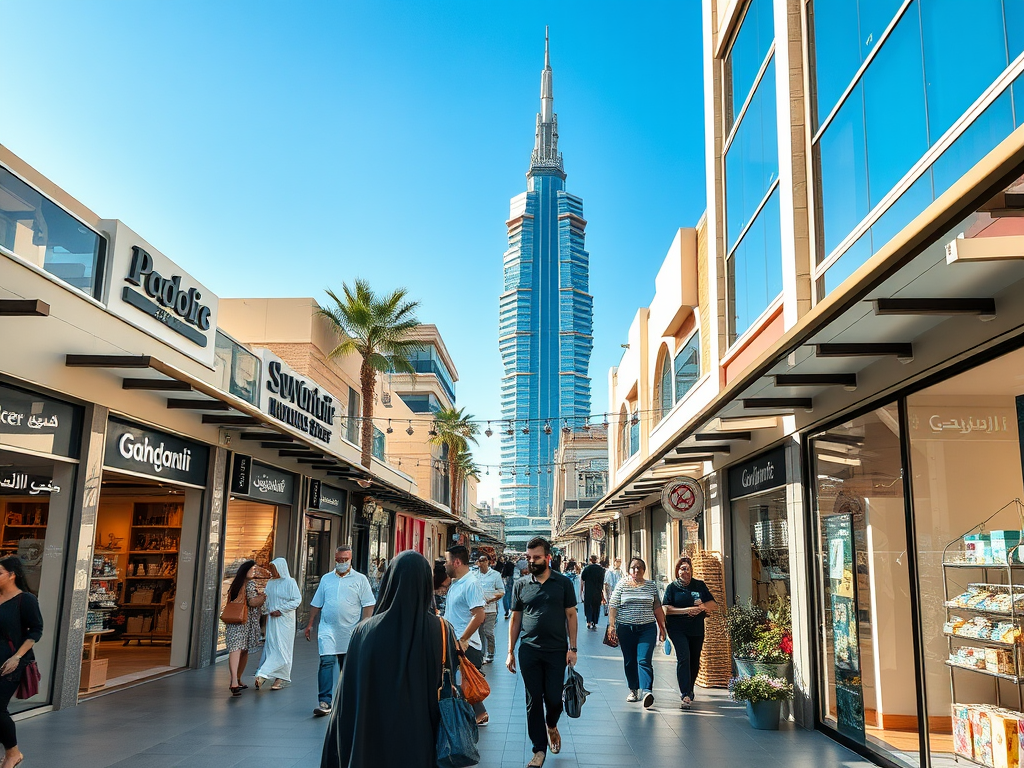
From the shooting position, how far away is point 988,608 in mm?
6180

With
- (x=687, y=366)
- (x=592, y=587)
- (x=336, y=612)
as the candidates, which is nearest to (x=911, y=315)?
(x=336, y=612)

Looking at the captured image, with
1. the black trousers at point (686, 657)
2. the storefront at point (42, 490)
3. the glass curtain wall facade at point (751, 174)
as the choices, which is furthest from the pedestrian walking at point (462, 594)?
the glass curtain wall facade at point (751, 174)

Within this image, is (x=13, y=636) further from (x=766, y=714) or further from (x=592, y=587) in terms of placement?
(x=592, y=587)

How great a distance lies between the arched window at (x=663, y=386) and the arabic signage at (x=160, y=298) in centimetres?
1203

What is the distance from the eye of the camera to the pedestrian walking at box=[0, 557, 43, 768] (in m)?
5.89

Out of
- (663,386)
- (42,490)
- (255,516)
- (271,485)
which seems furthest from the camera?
(663,386)

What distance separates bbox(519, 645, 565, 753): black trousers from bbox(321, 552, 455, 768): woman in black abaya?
3.23 metres

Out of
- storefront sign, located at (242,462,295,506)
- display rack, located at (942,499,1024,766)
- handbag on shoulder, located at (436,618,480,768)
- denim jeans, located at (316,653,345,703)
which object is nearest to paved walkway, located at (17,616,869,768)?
denim jeans, located at (316,653,345,703)

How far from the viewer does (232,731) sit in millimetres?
8141

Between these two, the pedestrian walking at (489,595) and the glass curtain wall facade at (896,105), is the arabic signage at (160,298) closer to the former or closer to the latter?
the pedestrian walking at (489,595)

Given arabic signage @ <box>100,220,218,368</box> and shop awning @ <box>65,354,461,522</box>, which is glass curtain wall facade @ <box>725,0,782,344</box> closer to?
shop awning @ <box>65,354,461,522</box>

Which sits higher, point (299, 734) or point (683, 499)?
point (683, 499)

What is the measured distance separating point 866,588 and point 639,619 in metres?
2.86

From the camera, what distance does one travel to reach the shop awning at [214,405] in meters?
9.01
